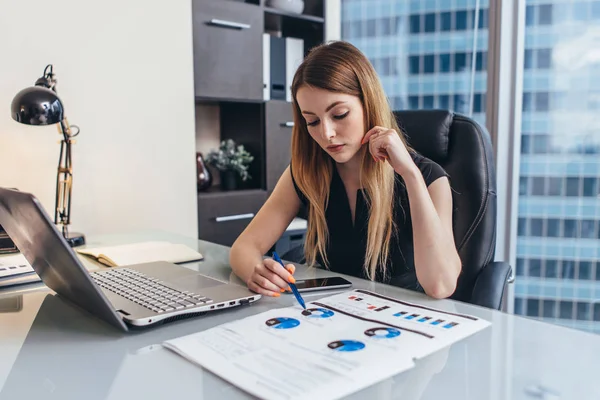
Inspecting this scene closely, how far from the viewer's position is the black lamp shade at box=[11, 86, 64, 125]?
141 centimetres

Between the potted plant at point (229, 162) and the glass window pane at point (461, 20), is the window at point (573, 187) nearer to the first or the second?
the glass window pane at point (461, 20)

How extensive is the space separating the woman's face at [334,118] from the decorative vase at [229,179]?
4.01 ft

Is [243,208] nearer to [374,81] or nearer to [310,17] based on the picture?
[310,17]

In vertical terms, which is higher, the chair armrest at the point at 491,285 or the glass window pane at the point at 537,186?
the glass window pane at the point at 537,186

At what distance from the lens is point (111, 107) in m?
2.05

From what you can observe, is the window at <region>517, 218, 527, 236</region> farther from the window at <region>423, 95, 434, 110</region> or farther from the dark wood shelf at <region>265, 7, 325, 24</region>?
the dark wood shelf at <region>265, 7, 325, 24</region>

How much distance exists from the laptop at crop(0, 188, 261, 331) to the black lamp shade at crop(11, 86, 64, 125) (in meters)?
0.53

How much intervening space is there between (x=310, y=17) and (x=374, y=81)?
1474mm

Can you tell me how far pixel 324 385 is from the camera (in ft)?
2.01

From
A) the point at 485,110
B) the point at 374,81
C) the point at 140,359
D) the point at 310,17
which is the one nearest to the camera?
the point at 140,359

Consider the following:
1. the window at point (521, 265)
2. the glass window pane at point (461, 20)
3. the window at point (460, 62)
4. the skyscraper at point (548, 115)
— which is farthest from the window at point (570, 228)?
the glass window pane at point (461, 20)

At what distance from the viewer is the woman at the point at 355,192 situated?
1177 millimetres

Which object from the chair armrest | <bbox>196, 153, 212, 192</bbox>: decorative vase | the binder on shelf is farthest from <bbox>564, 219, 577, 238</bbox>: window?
<bbox>196, 153, 212, 192</bbox>: decorative vase

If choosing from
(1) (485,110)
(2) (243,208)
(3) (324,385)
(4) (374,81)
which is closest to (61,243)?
(3) (324,385)
